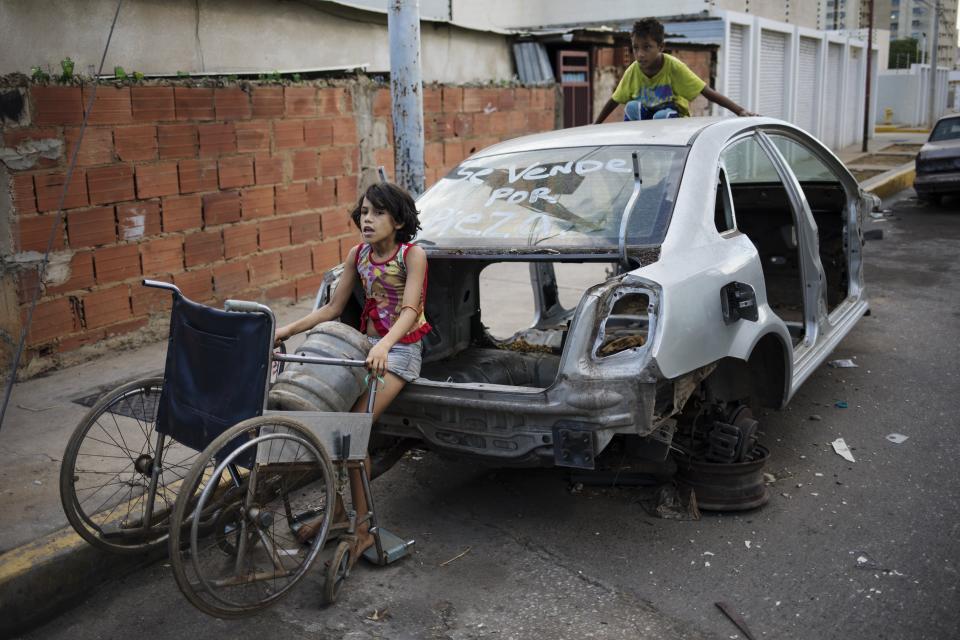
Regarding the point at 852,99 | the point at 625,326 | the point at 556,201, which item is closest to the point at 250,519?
the point at 625,326

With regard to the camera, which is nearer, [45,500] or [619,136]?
[45,500]

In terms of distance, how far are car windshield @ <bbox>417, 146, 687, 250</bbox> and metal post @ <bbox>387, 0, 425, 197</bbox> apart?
106 cm

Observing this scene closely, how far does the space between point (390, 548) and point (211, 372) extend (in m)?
1.05

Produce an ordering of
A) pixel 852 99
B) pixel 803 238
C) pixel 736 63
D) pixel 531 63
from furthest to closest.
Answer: pixel 852 99, pixel 736 63, pixel 531 63, pixel 803 238

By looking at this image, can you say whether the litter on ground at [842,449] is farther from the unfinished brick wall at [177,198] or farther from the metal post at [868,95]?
the metal post at [868,95]

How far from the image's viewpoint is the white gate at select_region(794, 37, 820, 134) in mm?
24516

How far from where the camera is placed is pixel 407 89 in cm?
579

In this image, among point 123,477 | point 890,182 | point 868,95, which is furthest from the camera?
point 868,95

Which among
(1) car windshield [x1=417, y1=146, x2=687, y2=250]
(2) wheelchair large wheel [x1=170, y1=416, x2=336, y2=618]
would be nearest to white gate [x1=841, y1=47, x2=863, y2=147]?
(1) car windshield [x1=417, y1=146, x2=687, y2=250]

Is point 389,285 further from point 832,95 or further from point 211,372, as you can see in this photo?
point 832,95

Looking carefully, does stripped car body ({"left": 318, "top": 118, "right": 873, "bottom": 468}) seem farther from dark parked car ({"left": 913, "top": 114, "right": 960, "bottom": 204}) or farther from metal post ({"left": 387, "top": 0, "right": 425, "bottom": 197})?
dark parked car ({"left": 913, "top": 114, "right": 960, "bottom": 204})

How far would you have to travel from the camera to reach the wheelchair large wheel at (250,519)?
2.98 m

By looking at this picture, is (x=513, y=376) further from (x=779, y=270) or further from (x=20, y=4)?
(x=20, y=4)

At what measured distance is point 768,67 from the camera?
871 inches
